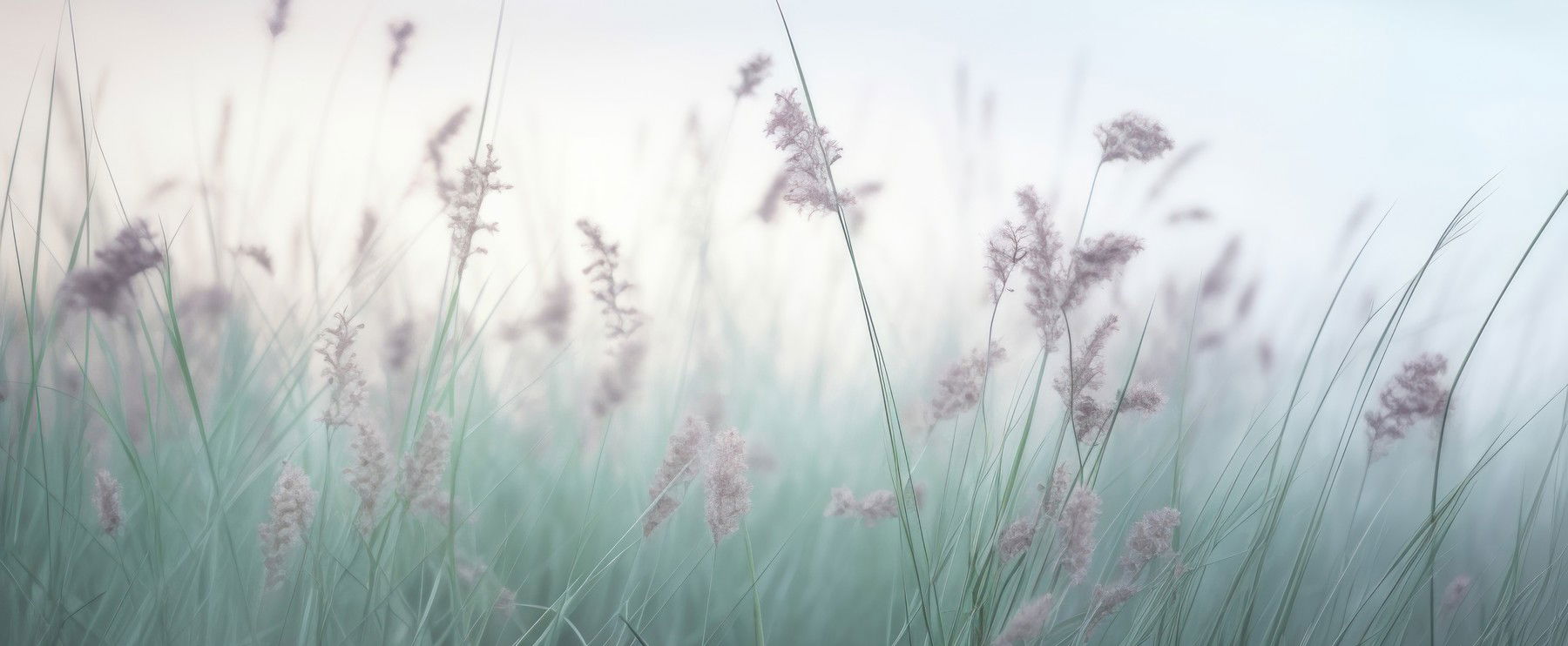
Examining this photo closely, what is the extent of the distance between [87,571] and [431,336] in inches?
22.2

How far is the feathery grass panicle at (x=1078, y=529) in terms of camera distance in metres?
0.79

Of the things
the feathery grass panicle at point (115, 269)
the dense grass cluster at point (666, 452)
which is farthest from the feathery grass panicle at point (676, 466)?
the feathery grass panicle at point (115, 269)

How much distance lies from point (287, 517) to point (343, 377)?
0.44 ft

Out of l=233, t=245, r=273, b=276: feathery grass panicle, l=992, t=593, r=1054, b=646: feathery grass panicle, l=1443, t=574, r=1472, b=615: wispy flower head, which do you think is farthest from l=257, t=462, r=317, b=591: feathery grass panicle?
l=1443, t=574, r=1472, b=615: wispy flower head

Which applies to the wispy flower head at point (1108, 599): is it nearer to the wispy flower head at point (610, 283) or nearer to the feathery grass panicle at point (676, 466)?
the feathery grass panicle at point (676, 466)

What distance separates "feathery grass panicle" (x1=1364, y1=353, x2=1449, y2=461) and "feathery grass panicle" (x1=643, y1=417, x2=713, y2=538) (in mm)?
791

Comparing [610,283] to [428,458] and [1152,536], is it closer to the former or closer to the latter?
[428,458]

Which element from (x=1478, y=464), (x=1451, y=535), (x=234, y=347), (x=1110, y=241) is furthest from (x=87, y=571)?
(x=1451, y=535)

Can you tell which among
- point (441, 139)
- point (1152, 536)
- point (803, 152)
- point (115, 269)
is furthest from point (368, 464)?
point (1152, 536)

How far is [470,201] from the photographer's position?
0.92 meters

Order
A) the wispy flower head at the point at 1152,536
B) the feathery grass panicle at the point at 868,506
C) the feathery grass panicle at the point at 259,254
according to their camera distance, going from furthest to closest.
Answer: the feathery grass panicle at the point at 259,254 → the feathery grass panicle at the point at 868,506 → the wispy flower head at the point at 1152,536

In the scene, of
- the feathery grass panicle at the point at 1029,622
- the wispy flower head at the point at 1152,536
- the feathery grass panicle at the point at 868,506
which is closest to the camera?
the feathery grass panicle at the point at 1029,622

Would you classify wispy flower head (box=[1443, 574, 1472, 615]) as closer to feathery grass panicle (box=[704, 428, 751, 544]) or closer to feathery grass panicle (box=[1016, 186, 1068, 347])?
feathery grass panicle (box=[1016, 186, 1068, 347])

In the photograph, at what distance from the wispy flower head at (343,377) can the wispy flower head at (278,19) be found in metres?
0.61
